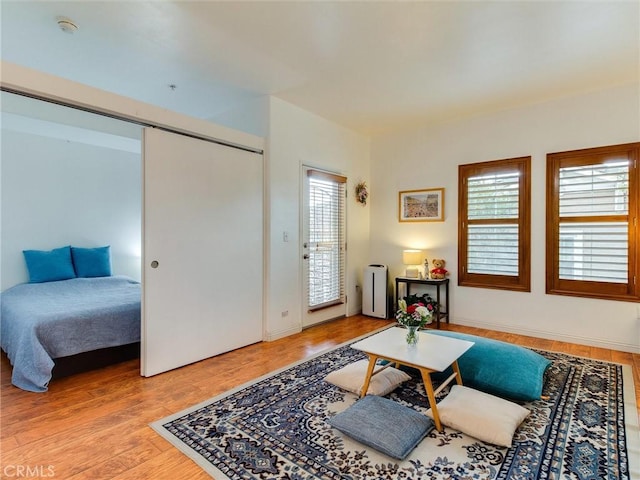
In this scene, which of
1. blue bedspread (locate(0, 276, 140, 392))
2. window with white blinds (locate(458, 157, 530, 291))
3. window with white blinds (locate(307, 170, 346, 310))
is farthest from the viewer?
window with white blinds (locate(307, 170, 346, 310))

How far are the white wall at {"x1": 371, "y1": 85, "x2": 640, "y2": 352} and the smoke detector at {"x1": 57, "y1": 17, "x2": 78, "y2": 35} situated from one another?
13.2 ft

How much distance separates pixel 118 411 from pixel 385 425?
6.10 ft

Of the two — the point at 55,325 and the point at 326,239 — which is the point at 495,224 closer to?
the point at 326,239

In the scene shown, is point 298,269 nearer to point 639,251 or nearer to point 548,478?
point 548,478

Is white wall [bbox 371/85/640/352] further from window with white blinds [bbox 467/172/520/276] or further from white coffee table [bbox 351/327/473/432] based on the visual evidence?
white coffee table [bbox 351/327/473/432]

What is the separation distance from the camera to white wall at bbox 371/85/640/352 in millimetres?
3703

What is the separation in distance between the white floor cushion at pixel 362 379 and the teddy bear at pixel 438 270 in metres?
2.18

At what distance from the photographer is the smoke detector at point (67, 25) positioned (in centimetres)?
255

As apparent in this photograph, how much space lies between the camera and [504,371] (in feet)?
8.45

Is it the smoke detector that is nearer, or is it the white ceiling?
the white ceiling

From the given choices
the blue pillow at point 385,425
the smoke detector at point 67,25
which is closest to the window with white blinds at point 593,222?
the blue pillow at point 385,425

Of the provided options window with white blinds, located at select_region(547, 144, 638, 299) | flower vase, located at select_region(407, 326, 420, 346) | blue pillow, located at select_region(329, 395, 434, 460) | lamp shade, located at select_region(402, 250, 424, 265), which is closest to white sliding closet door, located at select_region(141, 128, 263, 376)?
blue pillow, located at select_region(329, 395, 434, 460)

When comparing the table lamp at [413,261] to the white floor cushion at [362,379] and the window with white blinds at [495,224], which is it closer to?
the window with white blinds at [495,224]

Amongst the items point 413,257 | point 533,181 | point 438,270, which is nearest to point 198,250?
point 413,257
